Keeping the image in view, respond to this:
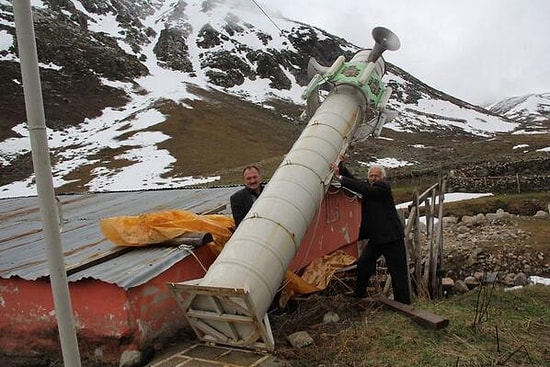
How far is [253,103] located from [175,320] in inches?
3335

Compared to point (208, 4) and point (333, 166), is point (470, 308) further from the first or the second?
point (208, 4)

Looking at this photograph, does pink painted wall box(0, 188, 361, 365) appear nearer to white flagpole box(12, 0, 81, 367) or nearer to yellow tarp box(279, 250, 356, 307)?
yellow tarp box(279, 250, 356, 307)

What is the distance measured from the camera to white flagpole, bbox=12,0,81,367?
10.6ft

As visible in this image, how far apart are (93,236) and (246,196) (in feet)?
9.74

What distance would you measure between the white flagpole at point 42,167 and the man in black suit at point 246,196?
3618 mm

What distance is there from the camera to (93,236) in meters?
8.34

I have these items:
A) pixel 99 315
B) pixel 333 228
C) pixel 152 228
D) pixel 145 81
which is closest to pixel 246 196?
pixel 152 228

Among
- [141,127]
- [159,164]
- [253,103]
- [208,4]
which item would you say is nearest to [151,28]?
[208,4]

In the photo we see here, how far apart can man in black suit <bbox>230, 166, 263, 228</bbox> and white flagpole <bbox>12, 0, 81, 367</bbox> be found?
11.9 feet

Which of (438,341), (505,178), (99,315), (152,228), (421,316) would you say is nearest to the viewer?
(438,341)

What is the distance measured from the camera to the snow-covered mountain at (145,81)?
5025 centimetres

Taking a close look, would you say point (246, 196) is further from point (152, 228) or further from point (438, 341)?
point (438, 341)

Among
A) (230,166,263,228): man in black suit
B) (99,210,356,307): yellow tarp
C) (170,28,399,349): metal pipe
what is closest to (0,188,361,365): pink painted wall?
(99,210,356,307): yellow tarp

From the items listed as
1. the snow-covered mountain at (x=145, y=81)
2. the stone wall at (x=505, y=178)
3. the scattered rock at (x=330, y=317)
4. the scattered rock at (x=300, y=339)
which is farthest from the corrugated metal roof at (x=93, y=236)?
the snow-covered mountain at (x=145, y=81)
